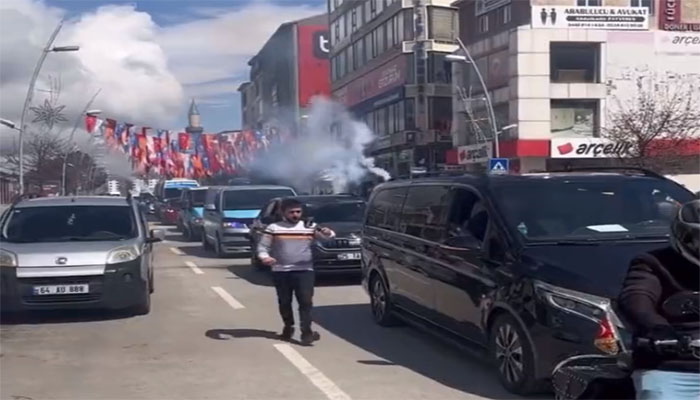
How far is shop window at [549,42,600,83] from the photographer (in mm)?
45094

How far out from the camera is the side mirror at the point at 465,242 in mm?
8027

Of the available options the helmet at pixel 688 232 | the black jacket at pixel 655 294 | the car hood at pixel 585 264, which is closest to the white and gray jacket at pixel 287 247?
the car hood at pixel 585 264

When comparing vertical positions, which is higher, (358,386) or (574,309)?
(574,309)

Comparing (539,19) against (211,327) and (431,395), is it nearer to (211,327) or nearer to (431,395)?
(211,327)

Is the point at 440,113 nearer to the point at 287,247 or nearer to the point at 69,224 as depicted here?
the point at 69,224

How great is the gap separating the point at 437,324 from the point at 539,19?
38.0 m

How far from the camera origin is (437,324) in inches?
351

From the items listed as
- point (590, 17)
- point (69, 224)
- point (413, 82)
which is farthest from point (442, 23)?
point (69, 224)

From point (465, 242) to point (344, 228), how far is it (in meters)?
7.60

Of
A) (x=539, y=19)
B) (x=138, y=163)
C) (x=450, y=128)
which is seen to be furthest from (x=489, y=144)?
(x=138, y=163)

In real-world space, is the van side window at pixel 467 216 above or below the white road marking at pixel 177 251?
above

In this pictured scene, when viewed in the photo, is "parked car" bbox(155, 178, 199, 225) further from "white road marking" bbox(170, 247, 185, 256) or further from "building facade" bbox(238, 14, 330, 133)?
"building facade" bbox(238, 14, 330, 133)

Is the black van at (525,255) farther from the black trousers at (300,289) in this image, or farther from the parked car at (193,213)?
the parked car at (193,213)

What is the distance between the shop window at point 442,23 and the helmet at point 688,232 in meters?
52.4
